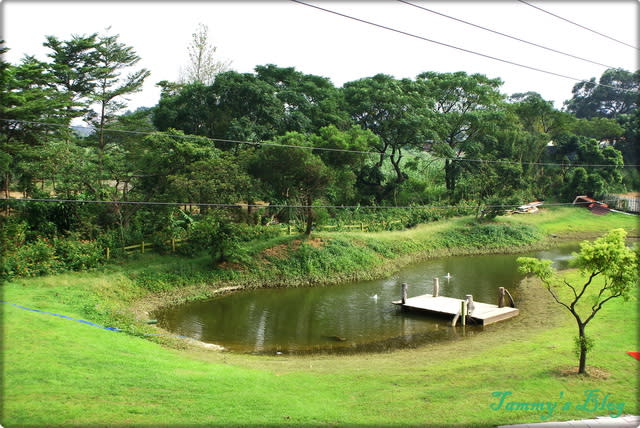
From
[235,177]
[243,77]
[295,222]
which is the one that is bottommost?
[295,222]

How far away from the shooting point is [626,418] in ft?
29.9

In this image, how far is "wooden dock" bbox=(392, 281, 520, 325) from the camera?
719 inches

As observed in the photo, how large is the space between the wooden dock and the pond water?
397 millimetres

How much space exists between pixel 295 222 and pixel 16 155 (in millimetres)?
14456

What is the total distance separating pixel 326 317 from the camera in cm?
1902

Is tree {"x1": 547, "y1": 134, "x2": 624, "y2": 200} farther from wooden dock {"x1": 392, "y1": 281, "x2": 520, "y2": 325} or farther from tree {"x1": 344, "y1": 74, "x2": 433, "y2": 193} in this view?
wooden dock {"x1": 392, "y1": 281, "x2": 520, "y2": 325}

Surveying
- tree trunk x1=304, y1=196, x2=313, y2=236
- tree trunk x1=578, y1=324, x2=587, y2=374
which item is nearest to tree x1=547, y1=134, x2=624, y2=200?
tree trunk x1=304, y1=196, x2=313, y2=236

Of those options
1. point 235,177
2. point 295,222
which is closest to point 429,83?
point 295,222

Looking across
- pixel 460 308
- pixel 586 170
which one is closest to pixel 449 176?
pixel 586 170

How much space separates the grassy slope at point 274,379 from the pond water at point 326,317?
1488 mm

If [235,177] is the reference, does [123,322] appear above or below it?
below

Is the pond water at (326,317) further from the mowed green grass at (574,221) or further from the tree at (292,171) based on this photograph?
the mowed green grass at (574,221)

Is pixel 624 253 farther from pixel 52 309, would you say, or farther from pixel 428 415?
pixel 52 309

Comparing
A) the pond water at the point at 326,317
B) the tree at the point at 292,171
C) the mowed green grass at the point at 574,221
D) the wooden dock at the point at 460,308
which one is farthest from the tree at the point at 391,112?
the wooden dock at the point at 460,308
